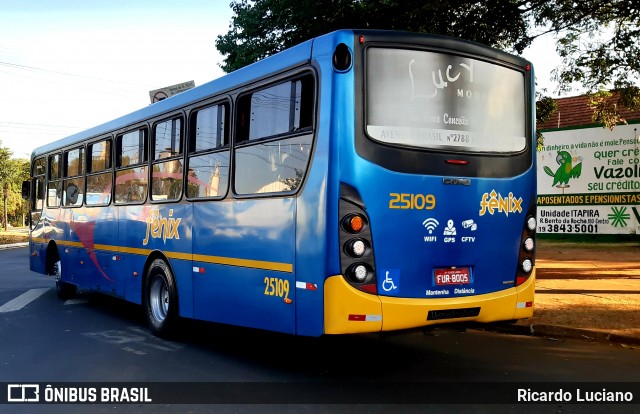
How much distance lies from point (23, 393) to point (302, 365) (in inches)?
109

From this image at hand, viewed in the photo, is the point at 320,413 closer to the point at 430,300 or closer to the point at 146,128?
the point at 430,300

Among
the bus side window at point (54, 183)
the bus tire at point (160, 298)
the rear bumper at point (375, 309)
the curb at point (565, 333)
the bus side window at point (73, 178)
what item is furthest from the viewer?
the bus side window at point (54, 183)

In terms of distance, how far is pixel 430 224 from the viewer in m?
6.28

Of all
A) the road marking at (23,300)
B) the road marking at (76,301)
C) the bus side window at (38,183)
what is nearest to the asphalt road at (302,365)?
the road marking at (23,300)

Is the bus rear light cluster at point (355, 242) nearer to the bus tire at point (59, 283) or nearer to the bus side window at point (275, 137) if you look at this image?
the bus side window at point (275, 137)

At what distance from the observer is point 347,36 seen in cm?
605

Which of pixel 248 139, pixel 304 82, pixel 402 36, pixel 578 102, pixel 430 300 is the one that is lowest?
pixel 430 300

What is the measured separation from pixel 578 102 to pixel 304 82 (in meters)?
23.4

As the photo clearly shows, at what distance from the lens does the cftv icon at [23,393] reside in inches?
240

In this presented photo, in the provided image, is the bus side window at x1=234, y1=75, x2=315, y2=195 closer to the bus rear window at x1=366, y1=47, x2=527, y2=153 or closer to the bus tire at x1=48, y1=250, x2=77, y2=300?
the bus rear window at x1=366, y1=47, x2=527, y2=153

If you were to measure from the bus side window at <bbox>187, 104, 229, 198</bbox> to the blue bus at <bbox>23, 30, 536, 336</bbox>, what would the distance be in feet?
0.08

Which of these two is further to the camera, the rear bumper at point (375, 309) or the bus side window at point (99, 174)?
the bus side window at point (99, 174)

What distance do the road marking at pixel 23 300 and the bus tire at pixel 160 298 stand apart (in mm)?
3765

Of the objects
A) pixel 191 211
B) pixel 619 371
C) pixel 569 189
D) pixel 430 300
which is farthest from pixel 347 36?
pixel 569 189
